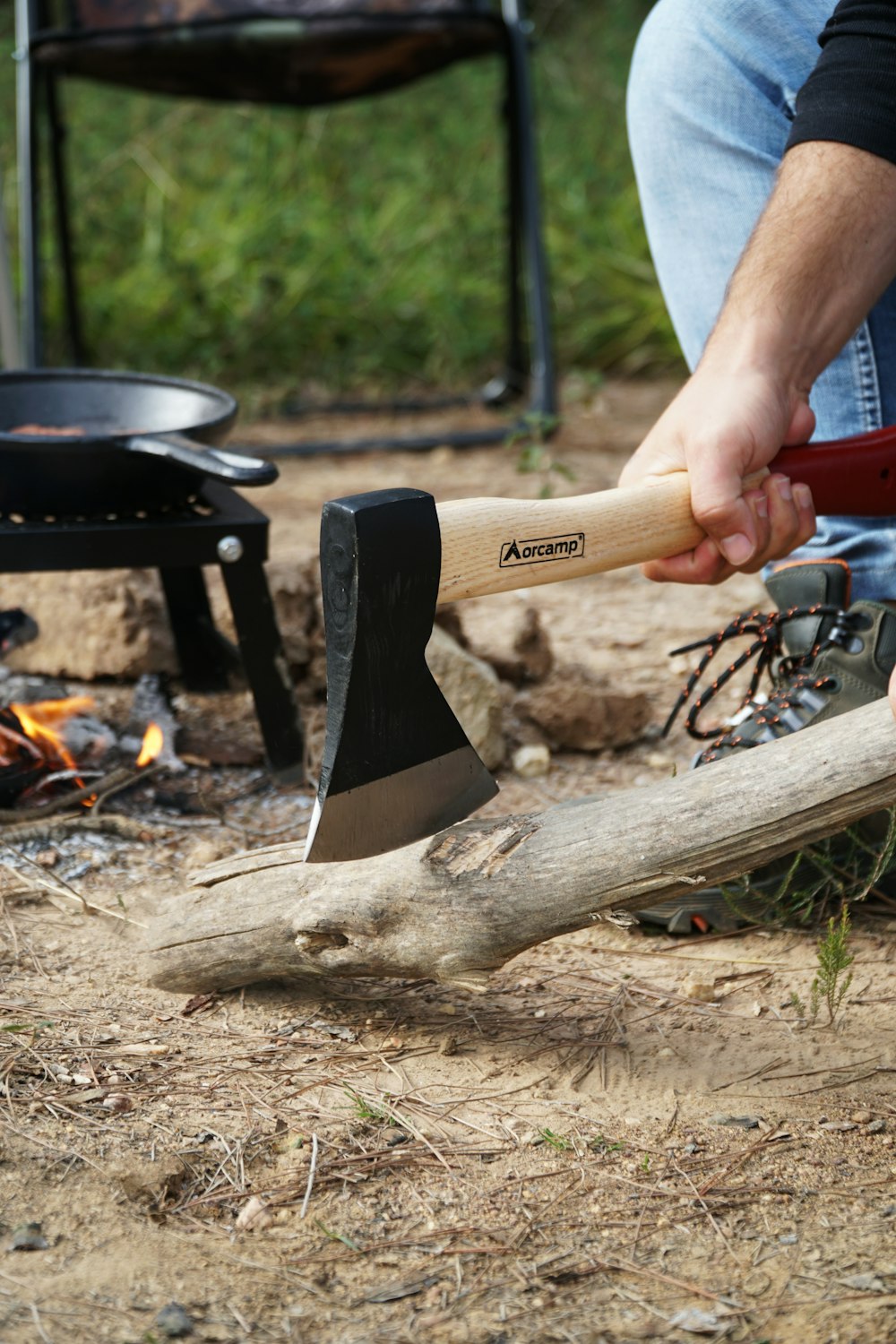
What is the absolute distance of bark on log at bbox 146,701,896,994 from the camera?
1.47 m

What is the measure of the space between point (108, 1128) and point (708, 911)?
2.83ft

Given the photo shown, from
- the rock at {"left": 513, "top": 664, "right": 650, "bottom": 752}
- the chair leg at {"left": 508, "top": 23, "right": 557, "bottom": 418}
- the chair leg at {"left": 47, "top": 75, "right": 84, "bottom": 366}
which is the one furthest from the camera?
the chair leg at {"left": 47, "top": 75, "right": 84, "bottom": 366}

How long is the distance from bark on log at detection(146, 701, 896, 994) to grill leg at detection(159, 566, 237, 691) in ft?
3.39

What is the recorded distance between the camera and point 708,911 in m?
1.86

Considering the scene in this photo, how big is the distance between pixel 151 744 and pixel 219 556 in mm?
406

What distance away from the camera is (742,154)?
2148 mm

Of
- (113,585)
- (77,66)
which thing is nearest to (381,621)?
(113,585)

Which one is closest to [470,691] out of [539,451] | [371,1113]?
[371,1113]

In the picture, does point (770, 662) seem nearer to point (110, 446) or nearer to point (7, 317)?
point (110, 446)

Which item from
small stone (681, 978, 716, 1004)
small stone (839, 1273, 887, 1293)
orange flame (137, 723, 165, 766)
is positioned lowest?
small stone (681, 978, 716, 1004)

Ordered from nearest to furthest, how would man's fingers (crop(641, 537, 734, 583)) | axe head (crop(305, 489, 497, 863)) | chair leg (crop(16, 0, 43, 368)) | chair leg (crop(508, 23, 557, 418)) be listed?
axe head (crop(305, 489, 497, 863)) → man's fingers (crop(641, 537, 734, 583)) → chair leg (crop(16, 0, 43, 368)) → chair leg (crop(508, 23, 557, 418))

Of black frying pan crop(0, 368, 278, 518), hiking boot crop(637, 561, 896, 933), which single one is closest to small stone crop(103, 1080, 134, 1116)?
hiking boot crop(637, 561, 896, 933)

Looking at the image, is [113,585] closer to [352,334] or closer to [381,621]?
[381,621]

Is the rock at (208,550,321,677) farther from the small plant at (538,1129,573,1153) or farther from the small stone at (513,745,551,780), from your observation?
the small plant at (538,1129,573,1153)
